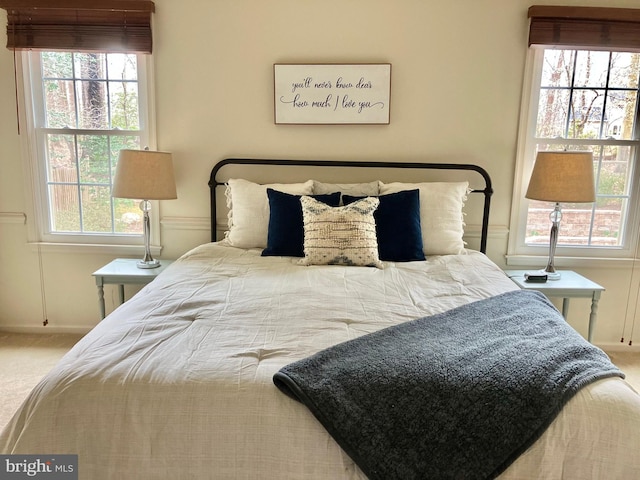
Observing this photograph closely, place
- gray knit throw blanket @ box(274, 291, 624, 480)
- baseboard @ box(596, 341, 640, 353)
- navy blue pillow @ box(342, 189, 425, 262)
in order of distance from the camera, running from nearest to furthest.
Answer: gray knit throw blanket @ box(274, 291, 624, 480)
navy blue pillow @ box(342, 189, 425, 262)
baseboard @ box(596, 341, 640, 353)

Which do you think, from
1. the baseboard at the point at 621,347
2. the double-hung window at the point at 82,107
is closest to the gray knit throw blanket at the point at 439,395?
the baseboard at the point at 621,347

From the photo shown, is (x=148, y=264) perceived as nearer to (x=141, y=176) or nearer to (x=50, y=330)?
(x=141, y=176)

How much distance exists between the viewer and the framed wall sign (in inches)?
111

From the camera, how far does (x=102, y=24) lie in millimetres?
2768

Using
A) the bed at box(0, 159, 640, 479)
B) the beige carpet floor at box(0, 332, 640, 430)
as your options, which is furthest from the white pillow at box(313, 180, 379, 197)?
the beige carpet floor at box(0, 332, 640, 430)

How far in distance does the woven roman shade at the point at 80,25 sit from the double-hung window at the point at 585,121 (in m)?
2.25

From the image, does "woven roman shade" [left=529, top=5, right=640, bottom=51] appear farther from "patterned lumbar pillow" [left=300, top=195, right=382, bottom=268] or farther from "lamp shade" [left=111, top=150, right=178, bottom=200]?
"lamp shade" [left=111, top=150, right=178, bottom=200]

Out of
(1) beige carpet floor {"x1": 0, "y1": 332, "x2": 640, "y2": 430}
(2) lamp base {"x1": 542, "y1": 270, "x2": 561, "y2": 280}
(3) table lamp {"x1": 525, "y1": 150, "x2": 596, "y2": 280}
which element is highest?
(3) table lamp {"x1": 525, "y1": 150, "x2": 596, "y2": 280}

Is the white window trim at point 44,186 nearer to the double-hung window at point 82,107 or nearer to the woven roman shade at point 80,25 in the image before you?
the double-hung window at point 82,107

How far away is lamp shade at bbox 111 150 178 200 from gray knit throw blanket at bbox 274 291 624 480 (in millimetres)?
1704

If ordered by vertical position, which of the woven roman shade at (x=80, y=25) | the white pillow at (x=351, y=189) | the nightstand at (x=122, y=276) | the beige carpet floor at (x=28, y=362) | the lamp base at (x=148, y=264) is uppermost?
the woven roman shade at (x=80, y=25)

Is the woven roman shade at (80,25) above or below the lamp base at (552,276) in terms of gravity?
above

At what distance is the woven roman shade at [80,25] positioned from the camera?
2.74 meters

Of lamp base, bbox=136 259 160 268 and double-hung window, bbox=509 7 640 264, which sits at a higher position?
double-hung window, bbox=509 7 640 264
